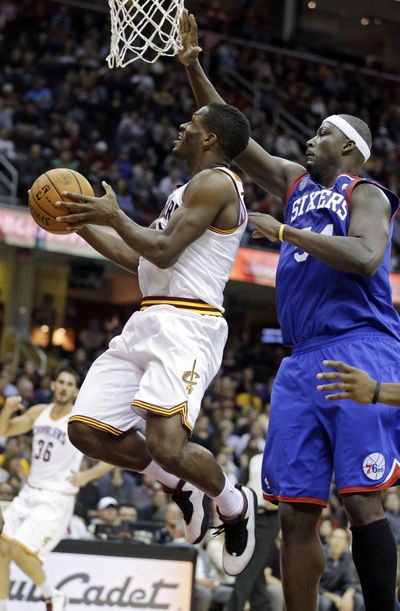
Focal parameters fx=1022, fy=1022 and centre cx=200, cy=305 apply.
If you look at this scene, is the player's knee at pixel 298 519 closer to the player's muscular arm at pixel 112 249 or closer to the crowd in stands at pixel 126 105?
the player's muscular arm at pixel 112 249

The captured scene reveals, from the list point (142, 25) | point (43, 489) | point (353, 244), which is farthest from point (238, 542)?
point (43, 489)

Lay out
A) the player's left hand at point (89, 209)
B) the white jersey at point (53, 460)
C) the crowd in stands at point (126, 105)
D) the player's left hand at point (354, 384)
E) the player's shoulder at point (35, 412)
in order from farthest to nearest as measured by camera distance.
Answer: the crowd in stands at point (126, 105), the player's shoulder at point (35, 412), the white jersey at point (53, 460), the player's left hand at point (89, 209), the player's left hand at point (354, 384)

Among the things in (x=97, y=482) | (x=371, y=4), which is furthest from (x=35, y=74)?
(x=371, y=4)

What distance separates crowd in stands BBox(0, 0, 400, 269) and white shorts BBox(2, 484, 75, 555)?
29.0 ft

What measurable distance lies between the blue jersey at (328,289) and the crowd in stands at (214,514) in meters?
5.05

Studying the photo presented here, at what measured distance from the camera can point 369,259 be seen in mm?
4414

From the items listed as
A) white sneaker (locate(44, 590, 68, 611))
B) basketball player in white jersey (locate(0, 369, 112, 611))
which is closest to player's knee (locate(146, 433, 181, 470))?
basketball player in white jersey (locate(0, 369, 112, 611))

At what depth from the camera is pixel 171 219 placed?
4910mm

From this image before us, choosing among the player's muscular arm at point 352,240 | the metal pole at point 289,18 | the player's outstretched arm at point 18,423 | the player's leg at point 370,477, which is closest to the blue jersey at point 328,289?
the player's muscular arm at point 352,240

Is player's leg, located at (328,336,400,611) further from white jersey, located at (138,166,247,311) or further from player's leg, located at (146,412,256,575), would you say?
white jersey, located at (138,166,247,311)

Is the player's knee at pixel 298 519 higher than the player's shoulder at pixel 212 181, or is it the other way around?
the player's shoulder at pixel 212 181

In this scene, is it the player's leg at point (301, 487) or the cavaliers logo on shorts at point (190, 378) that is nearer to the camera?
the player's leg at point (301, 487)

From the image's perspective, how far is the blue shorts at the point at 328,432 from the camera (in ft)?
14.5

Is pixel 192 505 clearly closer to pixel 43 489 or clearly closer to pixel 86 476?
pixel 86 476
